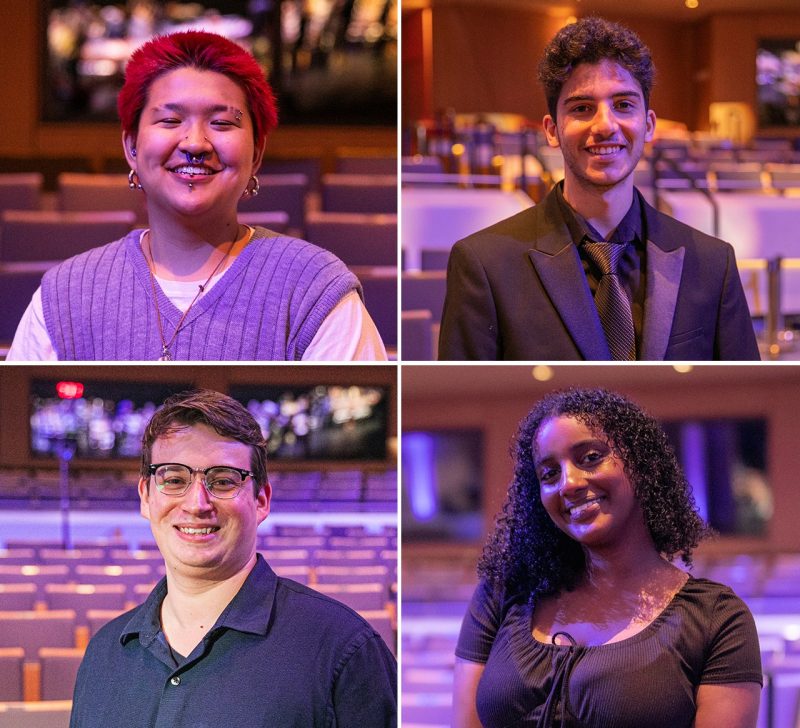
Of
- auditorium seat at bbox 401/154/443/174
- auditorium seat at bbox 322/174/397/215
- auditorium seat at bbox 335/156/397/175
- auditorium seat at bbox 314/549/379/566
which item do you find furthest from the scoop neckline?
auditorium seat at bbox 335/156/397/175

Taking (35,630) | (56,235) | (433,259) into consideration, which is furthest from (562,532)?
(56,235)

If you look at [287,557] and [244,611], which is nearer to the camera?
[244,611]

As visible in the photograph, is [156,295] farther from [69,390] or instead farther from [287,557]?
[287,557]

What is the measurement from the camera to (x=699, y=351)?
5.44 feet

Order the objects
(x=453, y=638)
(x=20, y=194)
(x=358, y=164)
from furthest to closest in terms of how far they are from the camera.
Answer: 1. (x=358, y=164)
2. (x=20, y=194)
3. (x=453, y=638)

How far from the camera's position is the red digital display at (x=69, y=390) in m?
2.01

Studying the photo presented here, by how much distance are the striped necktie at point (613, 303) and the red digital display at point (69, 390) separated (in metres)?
1.03

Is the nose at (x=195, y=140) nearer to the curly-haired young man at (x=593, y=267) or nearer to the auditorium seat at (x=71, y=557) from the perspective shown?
the curly-haired young man at (x=593, y=267)

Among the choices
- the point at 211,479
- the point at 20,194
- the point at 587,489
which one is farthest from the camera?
the point at 20,194

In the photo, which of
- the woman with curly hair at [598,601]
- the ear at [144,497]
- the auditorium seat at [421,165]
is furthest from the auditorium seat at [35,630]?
the auditorium seat at [421,165]

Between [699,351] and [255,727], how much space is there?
1.02m

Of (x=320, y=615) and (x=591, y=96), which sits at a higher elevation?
(x=591, y=96)

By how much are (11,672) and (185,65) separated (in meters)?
1.31

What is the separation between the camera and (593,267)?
1.64 m
